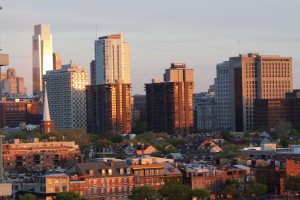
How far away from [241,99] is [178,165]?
383ft

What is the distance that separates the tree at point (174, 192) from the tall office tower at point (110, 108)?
108527mm

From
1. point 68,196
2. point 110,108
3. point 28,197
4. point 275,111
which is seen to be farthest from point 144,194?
point 275,111

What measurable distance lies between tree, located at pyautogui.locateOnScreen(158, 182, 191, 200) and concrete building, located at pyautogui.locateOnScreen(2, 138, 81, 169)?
31.1 m

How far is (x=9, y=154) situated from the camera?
101562 mm

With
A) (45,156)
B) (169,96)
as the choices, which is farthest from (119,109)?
(45,156)

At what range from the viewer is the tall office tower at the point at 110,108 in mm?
177000

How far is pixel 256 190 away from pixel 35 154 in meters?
36.1

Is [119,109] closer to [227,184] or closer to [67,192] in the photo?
[227,184]

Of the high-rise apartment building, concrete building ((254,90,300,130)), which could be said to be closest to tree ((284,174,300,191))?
the high-rise apartment building

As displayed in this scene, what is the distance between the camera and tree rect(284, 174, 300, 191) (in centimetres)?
7099

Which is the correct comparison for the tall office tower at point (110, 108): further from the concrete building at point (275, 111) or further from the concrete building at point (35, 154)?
the concrete building at point (35, 154)

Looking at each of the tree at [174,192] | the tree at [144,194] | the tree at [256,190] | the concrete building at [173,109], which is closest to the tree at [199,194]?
the tree at [174,192]

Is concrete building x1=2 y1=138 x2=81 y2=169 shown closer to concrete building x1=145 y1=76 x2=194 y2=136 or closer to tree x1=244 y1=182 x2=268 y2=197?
tree x1=244 y1=182 x2=268 y2=197

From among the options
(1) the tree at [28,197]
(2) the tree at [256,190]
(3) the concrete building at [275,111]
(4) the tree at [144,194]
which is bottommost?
(2) the tree at [256,190]
